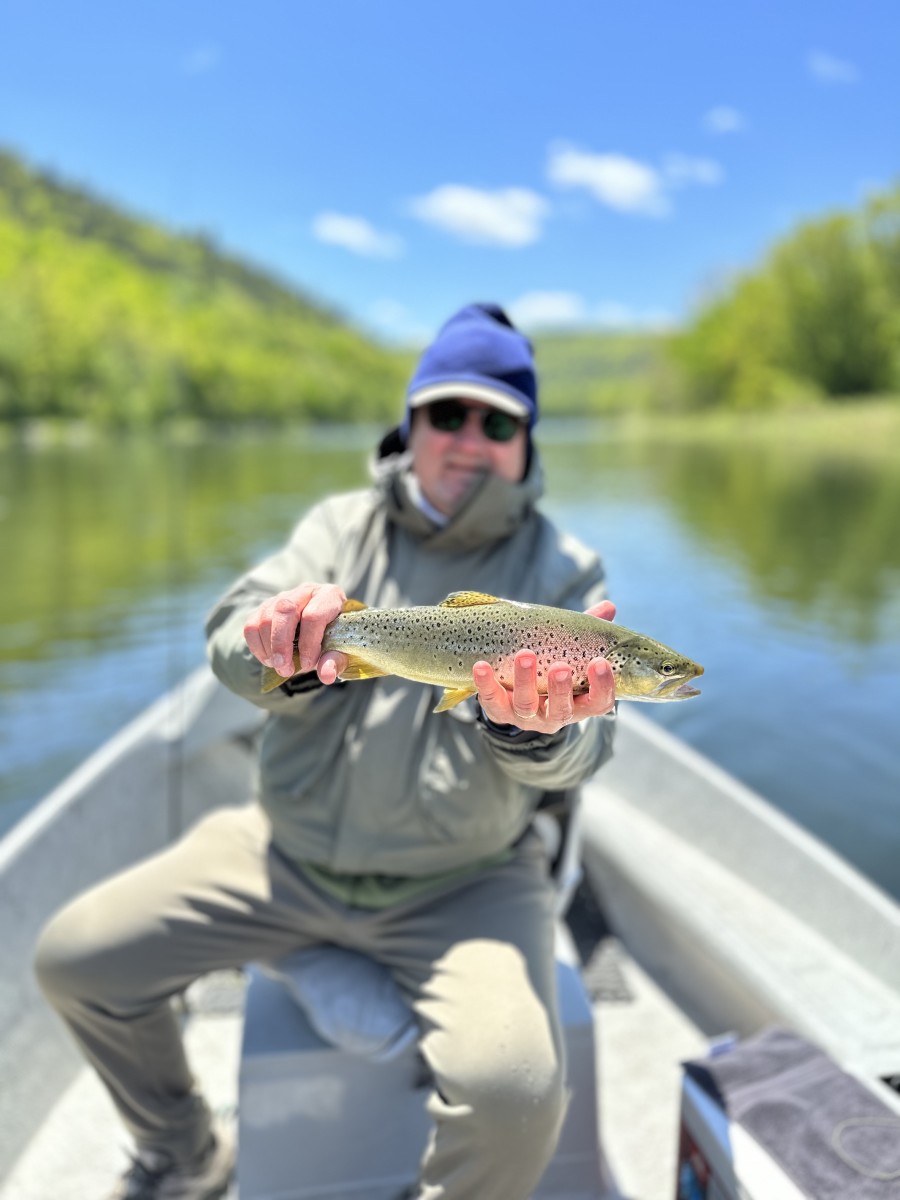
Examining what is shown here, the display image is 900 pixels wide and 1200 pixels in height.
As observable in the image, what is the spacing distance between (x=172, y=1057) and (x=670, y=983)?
223 centimetres

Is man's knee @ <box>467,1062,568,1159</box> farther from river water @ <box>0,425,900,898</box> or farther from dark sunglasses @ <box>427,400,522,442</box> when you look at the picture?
river water @ <box>0,425,900,898</box>

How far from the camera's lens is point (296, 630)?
1.96 meters

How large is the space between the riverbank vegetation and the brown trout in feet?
124

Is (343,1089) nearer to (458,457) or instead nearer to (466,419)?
(458,457)

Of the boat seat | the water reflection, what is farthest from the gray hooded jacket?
the water reflection

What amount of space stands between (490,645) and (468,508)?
84 cm

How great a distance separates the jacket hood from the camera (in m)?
2.62

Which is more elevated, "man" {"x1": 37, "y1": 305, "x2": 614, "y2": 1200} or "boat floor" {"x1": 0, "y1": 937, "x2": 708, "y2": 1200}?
Answer: "man" {"x1": 37, "y1": 305, "x2": 614, "y2": 1200}

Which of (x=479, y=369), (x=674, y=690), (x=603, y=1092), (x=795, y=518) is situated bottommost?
(x=603, y=1092)

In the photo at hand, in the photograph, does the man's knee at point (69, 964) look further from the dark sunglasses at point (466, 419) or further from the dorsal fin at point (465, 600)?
the dark sunglasses at point (466, 419)

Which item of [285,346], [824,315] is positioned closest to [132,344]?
[285,346]

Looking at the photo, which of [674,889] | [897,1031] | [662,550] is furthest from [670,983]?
[662,550]

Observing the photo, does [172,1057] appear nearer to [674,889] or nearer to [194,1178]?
[194,1178]

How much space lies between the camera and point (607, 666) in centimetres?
176
